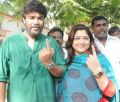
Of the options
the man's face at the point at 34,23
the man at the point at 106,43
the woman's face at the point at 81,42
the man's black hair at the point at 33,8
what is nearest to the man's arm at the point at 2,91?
the man's face at the point at 34,23

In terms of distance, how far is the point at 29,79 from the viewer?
13.3ft

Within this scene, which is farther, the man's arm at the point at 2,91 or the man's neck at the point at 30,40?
the man's neck at the point at 30,40

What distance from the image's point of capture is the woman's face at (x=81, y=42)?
466cm

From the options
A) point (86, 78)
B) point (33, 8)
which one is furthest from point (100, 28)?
point (33, 8)

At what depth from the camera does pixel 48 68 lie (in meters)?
4.04

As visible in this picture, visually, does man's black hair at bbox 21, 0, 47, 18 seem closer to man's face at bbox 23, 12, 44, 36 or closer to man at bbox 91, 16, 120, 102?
man's face at bbox 23, 12, 44, 36

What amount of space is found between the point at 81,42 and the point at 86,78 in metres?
0.42

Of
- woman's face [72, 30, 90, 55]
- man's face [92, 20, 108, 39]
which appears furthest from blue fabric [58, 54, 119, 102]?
man's face [92, 20, 108, 39]

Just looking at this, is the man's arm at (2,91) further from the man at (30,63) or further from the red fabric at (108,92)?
the red fabric at (108,92)

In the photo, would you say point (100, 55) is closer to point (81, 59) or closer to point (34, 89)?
point (81, 59)

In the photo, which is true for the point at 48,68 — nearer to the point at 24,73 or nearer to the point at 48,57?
the point at 48,57

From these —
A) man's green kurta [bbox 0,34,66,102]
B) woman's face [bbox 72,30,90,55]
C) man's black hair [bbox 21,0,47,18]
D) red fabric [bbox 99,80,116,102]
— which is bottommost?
red fabric [bbox 99,80,116,102]

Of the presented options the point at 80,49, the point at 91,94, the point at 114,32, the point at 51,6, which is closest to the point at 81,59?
the point at 80,49

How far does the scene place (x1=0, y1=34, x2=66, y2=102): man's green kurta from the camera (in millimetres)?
4062
